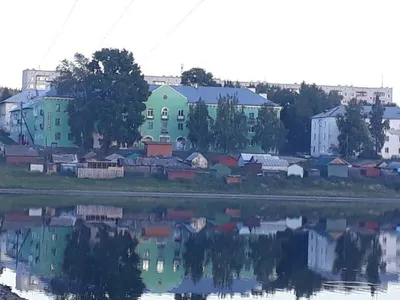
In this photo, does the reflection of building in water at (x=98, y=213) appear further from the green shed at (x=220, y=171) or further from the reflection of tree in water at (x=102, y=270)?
the green shed at (x=220, y=171)

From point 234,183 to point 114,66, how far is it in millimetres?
17267

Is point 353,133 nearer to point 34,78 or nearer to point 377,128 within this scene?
point 377,128

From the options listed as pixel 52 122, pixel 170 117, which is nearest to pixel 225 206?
pixel 170 117

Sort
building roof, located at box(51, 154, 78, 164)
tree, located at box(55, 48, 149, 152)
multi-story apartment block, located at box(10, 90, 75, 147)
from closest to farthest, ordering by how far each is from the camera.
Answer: building roof, located at box(51, 154, 78, 164)
tree, located at box(55, 48, 149, 152)
multi-story apartment block, located at box(10, 90, 75, 147)

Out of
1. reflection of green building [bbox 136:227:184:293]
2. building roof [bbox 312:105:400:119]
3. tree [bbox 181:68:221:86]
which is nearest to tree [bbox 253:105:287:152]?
building roof [bbox 312:105:400:119]

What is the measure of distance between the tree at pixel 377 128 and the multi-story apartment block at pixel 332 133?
2.02 m

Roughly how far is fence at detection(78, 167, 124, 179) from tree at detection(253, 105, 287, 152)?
19.7 metres

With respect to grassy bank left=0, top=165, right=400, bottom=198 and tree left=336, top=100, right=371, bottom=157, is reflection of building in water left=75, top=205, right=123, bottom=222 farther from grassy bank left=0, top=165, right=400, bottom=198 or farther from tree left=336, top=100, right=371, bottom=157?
tree left=336, top=100, right=371, bottom=157

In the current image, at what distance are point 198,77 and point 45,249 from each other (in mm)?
73358

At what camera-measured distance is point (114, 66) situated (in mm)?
83688

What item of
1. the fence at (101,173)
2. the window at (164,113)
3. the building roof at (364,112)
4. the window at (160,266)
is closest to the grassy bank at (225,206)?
the fence at (101,173)

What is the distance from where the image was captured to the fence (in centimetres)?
7125

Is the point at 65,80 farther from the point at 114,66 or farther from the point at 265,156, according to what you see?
the point at 265,156

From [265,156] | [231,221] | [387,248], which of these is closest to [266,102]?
[265,156]
